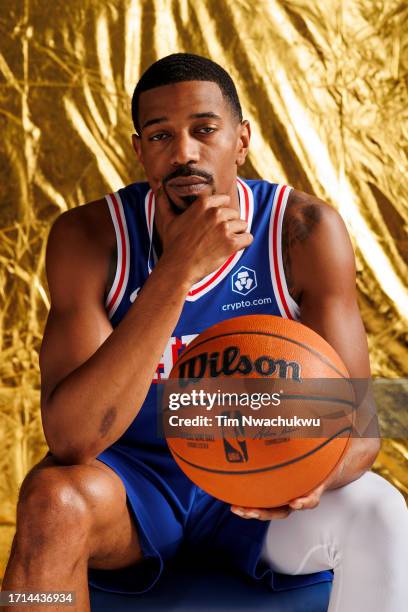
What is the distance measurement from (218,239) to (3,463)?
122 cm

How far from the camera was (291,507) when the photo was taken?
1.12 m

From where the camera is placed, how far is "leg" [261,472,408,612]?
1.07 m

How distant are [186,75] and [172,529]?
687mm

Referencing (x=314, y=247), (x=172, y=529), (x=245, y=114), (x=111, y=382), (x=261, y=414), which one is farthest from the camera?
(x=245, y=114)

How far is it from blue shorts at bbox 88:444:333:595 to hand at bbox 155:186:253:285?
0.29 metres

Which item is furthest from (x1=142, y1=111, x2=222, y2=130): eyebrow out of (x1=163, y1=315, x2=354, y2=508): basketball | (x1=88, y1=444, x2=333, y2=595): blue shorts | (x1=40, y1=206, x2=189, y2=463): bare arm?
(x1=88, y1=444, x2=333, y2=595): blue shorts

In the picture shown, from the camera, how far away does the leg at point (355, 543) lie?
1074mm

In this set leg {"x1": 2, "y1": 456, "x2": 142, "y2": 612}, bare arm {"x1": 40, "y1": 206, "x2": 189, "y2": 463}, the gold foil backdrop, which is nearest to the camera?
leg {"x1": 2, "y1": 456, "x2": 142, "y2": 612}

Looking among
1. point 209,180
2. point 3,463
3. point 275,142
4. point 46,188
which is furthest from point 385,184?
point 3,463

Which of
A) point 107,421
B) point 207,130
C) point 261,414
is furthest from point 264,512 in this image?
point 207,130

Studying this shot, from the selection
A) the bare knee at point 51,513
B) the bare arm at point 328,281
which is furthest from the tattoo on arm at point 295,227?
the bare knee at point 51,513

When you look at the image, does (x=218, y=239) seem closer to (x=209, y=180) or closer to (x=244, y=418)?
(x=209, y=180)

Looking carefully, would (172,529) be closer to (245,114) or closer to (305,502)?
(305,502)

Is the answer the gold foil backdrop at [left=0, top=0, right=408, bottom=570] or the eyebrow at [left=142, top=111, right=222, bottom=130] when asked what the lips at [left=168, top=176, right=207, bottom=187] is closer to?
the eyebrow at [left=142, top=111, right=222, bottom=130]
